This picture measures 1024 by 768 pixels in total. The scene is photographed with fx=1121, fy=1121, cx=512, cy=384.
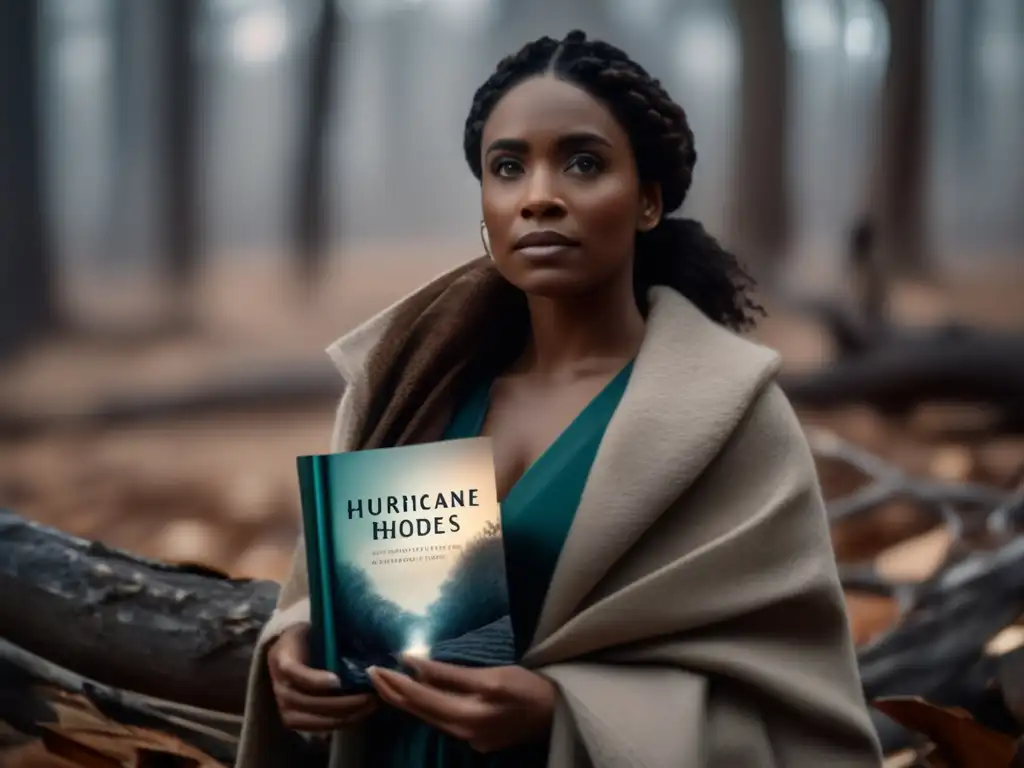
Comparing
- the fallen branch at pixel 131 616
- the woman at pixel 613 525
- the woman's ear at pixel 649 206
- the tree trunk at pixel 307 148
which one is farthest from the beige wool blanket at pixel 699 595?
the tree trunk at pixel 307 148

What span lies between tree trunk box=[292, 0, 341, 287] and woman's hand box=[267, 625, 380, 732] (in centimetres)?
85

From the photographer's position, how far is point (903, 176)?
1.73 metres

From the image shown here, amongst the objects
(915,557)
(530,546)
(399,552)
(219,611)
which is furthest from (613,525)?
(915,557)

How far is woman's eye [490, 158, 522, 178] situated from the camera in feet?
3.50

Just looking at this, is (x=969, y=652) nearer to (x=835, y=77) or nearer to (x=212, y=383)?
(x=835, y=77)

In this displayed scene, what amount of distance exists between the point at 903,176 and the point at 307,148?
3.05 feet

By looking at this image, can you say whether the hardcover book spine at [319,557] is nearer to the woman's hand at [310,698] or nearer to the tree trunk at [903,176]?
the woman's hand at [310,698]

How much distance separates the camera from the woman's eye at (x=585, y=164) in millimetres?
1047

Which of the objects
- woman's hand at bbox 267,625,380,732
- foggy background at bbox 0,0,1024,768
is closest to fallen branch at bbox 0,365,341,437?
foggy background at bbox 0,0,1024,768

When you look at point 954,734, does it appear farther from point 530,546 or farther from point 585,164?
point 585,164

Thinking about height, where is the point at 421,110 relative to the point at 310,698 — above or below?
above

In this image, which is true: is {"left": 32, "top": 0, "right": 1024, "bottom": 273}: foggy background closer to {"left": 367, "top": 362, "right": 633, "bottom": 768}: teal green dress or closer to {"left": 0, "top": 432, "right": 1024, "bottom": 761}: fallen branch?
{"left": 0, "top": 432, "right": 1024, "bottom": 761}: fallen branch

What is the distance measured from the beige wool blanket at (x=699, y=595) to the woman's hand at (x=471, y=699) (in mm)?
34

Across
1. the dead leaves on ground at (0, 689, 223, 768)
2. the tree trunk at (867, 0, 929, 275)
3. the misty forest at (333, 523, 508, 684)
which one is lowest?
the dead leaves on ground at (0, 689, 223, 768)
